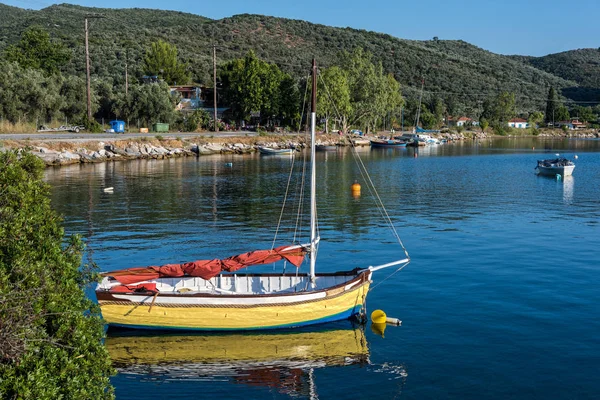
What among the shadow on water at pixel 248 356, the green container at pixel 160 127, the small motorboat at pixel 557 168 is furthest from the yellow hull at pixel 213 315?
the green container at pixel 160 127

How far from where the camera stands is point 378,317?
1908 cm

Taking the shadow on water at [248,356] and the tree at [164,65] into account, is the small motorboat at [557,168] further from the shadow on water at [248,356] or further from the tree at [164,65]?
the tree at [164,65]

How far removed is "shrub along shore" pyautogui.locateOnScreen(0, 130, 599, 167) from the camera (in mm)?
62281

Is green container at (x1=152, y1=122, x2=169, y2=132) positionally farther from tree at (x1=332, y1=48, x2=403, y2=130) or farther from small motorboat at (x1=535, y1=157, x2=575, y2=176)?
small motorboat at (x1=535, y1=157, x2=575, y2=176)

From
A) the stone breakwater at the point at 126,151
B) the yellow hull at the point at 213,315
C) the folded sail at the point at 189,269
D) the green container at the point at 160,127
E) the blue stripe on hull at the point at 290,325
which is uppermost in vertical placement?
the green container at the point at 160,127

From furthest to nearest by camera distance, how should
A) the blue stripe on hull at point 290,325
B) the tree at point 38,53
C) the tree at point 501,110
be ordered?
the tree at point 501,110 < the tree at point 38,53 < the blue stripe on hull at point 290,325

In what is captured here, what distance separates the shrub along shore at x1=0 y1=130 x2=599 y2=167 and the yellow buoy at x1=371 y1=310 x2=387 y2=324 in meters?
37.2

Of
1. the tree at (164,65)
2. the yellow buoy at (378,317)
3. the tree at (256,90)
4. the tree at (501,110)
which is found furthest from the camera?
the tree at (501,110)

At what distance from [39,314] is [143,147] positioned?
6833cm

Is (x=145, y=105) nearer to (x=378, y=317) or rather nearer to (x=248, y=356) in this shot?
(x=378, y=317)

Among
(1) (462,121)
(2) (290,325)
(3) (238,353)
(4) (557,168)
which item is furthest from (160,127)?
(1) (462,121)

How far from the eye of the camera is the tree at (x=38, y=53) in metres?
101

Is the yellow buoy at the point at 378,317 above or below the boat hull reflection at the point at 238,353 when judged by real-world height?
above

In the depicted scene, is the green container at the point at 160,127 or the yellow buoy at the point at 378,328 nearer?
the yellow buoy at the point at 378,328
